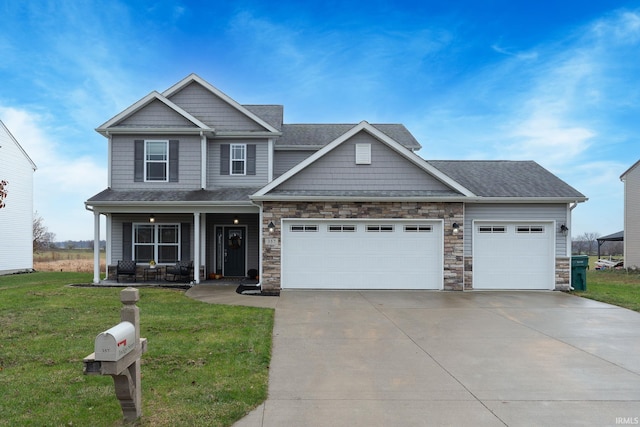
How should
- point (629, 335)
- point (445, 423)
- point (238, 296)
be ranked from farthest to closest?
point (238, 296) < point (629, 335) < point (445, 423)

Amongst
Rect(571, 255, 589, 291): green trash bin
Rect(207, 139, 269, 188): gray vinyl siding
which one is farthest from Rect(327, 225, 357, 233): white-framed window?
Rect(571, 255, 589, 291): green trash bin

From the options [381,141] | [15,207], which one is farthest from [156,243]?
[15,207]

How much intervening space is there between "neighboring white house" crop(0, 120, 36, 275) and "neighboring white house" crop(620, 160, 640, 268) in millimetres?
33613

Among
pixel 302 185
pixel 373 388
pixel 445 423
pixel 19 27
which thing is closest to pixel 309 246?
pixel 302 185

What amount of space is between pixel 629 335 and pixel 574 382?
3.51 m

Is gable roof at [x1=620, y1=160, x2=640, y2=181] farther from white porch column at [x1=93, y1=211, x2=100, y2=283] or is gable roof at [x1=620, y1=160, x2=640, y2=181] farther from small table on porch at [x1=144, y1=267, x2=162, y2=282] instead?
white porch column at [x1=93, y1=211, x2=100, y2=283]

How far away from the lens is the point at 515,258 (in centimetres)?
1284

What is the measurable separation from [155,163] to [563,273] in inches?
582

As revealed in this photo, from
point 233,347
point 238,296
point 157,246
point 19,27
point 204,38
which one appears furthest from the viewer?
point 204,38

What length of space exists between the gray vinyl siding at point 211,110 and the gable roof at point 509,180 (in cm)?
784

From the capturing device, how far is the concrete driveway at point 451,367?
4047 millimetres

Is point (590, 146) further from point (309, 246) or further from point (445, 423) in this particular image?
point (445, 423)

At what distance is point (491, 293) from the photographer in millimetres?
12234

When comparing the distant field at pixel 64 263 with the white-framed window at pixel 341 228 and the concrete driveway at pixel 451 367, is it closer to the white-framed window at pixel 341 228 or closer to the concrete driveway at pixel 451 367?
the white-framed window at pixel 341 228
